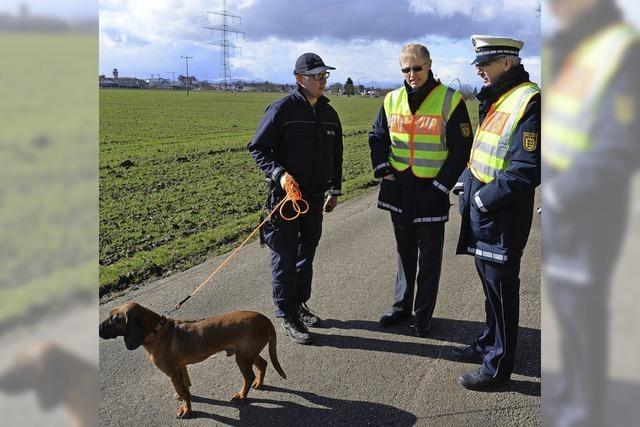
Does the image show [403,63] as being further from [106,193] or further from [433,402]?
[106,193]

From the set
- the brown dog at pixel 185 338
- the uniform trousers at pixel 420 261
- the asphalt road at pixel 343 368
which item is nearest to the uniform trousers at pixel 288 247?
the asphalt road at pixel 343 368

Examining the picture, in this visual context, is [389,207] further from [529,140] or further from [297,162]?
[529,140]

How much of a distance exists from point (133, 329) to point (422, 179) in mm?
2457

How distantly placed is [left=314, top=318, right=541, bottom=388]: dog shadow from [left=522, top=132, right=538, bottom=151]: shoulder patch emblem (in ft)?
5.83

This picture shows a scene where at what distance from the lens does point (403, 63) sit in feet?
14.0

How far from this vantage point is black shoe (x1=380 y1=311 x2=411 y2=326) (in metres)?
4.80

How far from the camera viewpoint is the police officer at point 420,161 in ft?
14.0

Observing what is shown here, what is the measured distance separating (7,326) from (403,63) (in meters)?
3.63

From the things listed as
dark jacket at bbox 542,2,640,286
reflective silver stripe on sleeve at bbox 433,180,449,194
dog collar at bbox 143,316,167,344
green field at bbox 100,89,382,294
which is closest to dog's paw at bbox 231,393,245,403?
dog collar at bbox 143,316,167,344

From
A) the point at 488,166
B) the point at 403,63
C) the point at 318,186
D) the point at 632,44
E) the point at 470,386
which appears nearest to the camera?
the point at 632,44

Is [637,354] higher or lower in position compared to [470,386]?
higher

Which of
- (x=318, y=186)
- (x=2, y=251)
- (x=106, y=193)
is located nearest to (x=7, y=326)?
(x=2, y=251)

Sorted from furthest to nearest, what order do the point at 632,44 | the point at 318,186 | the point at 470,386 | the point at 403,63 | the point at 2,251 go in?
the point at 318,186 → the point at 403,63 → the point at 470,386 → the point at 2,251 → the point at 632,44

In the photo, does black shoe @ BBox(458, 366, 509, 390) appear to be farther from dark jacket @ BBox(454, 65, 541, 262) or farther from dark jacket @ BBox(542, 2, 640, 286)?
dark jacket @ BBox(542, 2, 640, 286)
